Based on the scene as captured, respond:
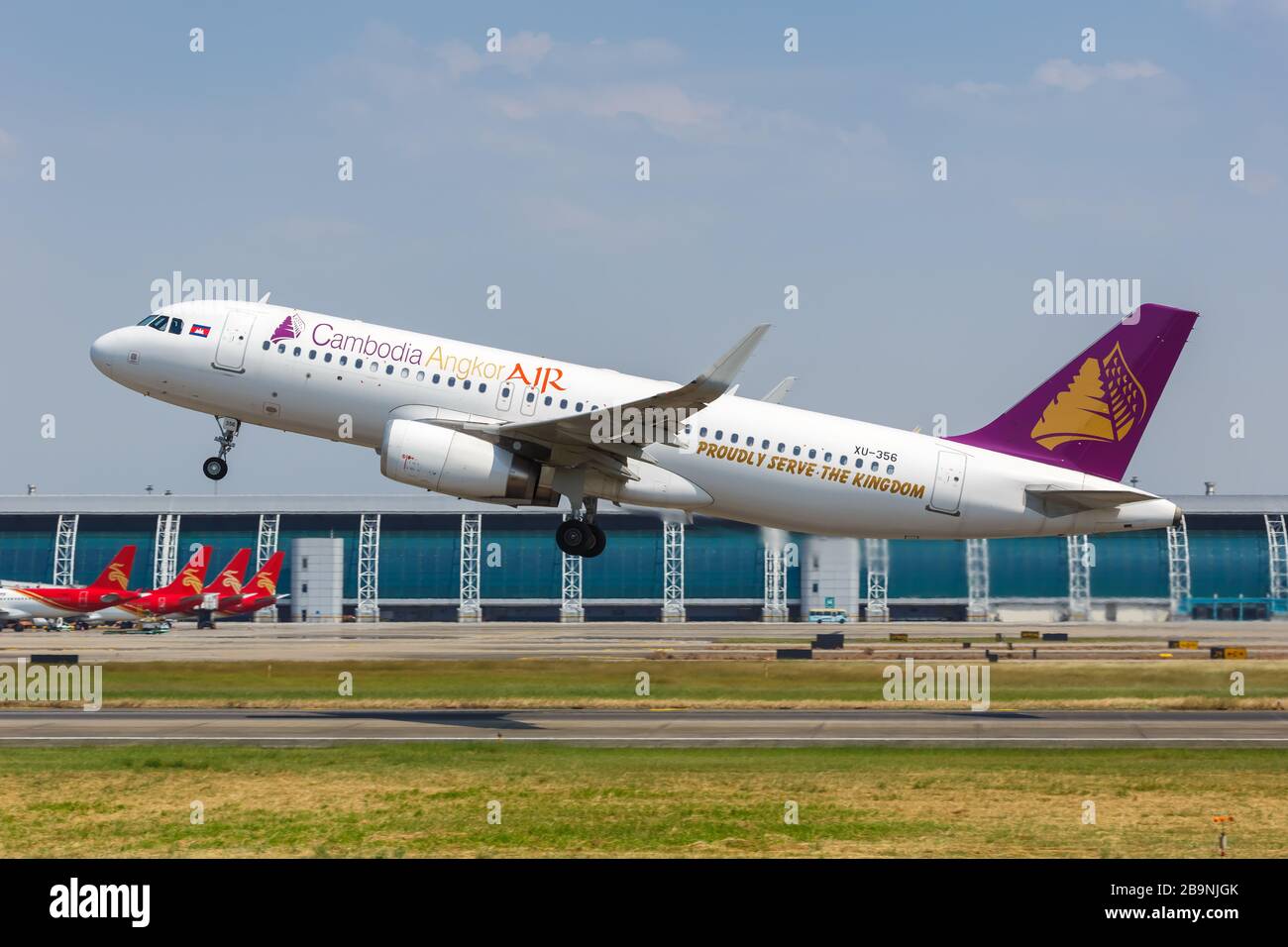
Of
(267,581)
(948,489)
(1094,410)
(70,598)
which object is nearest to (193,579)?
(267,581)

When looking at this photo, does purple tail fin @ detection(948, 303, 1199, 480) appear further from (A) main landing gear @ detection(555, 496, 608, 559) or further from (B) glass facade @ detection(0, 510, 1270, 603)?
(B) glass facade @ detection(0, 510, 1270, 603)

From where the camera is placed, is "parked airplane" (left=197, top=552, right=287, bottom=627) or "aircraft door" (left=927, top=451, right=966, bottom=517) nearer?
"aircraft door" (left=927, top=451, right=966, bottom=517)

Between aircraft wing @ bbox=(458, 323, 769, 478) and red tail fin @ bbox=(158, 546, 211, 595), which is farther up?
aircraft wing @ bbox=(458, 323, 769, 478)

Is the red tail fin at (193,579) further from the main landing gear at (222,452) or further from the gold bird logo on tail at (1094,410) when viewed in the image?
the gold bird logo on tail at (1094,410)

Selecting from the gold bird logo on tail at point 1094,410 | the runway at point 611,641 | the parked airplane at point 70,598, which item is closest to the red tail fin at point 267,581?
the runway at point 611,641

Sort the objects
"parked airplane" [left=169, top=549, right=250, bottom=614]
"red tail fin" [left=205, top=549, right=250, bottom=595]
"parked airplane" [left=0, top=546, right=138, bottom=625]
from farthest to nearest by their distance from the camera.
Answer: "red tail fin" [left=205, top=549, right=250, bottom=595] → "parked airplane" [left=169, top=549, right=250, bottom=614] → "parked airplane" [left=0, top=546, right=138, bottom=625]

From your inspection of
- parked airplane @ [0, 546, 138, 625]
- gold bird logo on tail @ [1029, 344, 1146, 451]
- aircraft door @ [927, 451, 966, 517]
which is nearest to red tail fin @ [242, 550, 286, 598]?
parked airplane @ [0, 546, 138, 625]

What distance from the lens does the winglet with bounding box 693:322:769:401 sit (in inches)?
1351

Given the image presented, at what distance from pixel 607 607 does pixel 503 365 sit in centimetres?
8181

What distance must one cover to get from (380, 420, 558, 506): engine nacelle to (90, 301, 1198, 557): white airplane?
0.05 metres

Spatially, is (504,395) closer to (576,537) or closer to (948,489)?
(576,537)

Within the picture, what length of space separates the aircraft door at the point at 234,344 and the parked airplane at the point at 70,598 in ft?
199

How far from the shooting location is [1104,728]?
40125 millimetres
